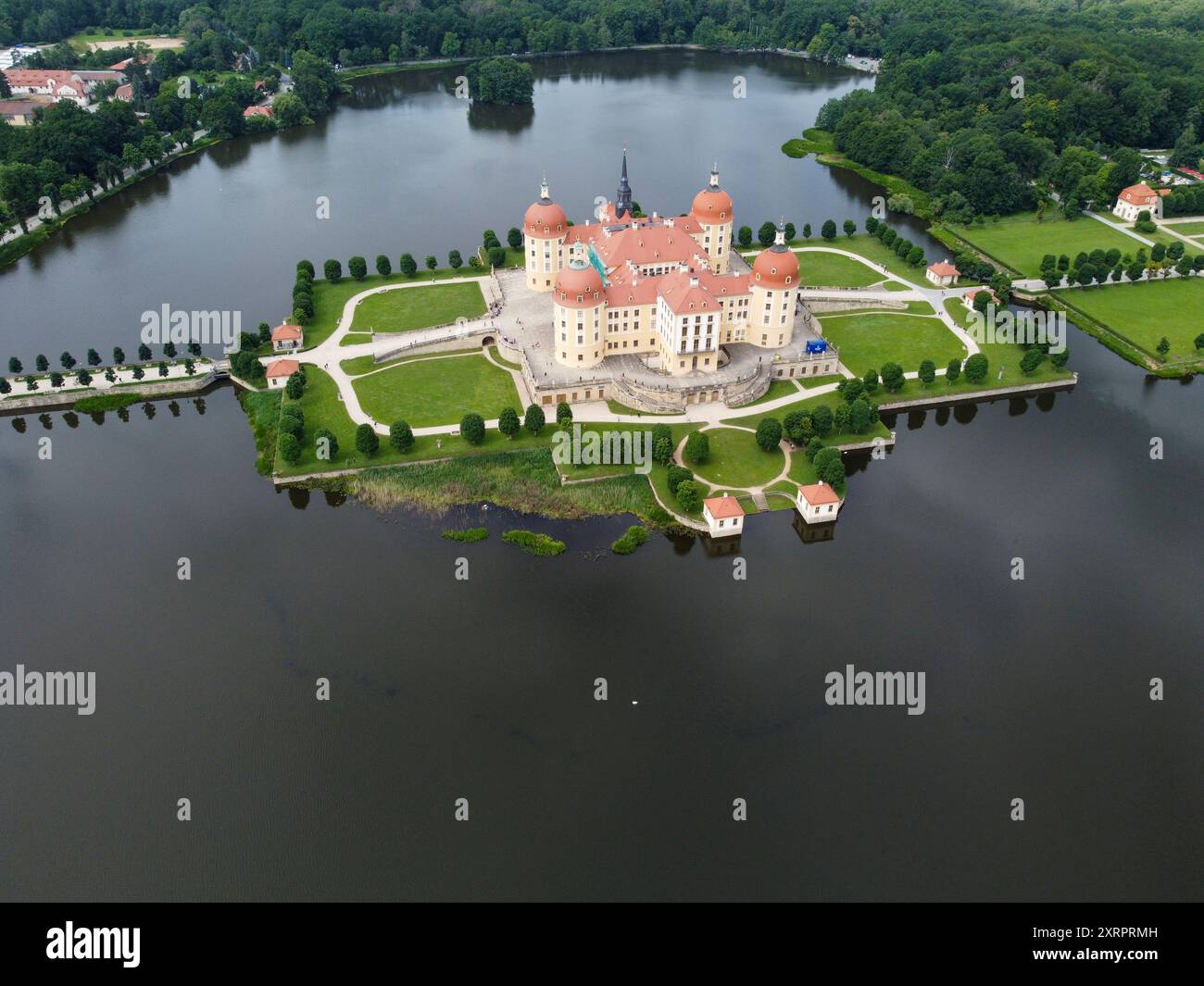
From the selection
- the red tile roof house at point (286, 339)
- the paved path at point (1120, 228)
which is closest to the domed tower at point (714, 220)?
the red tile roof house at point (286, 339)

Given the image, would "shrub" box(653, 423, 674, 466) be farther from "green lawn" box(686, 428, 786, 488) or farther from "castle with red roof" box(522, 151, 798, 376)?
"castle with red roof" box(522, 151, 798, 376)

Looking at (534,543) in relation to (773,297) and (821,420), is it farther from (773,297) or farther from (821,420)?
(773,297)

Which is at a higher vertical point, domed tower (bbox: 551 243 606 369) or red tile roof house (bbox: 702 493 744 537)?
domed tower (bbox: 551 243 606 369)

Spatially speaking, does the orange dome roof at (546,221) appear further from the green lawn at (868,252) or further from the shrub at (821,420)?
the shrub at (821,420)

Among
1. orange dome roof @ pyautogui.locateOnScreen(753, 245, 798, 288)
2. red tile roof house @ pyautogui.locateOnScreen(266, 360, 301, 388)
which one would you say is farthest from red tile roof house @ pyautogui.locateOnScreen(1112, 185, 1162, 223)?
red tile roof house @ pyautogui.locateOnScreen(266, 360, 301, 388)

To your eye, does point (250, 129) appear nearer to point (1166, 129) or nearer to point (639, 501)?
point (639, 501)

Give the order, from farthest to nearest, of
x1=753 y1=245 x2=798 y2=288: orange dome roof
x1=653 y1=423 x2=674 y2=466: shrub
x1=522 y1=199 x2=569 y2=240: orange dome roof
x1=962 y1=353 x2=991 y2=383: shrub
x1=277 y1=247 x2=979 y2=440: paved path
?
1. x1=522 y1=199 x2=569 y2=240: orange dome roof
2. x1=962 y1=353 x2=991 y2=383: shrub
3. x1=753 y1=245 x2=798 y2=288: orange dome roof
4. x1=277 y1=247 x2=979 y2=440: paved path
5. x1=653 y1=423 x2=674 y2=466: shrub
